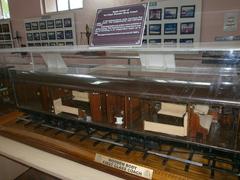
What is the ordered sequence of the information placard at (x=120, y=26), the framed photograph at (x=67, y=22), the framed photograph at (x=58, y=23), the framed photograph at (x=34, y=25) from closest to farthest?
the information placard at (x=120, y=26), the framed photograph at (x=67, y=22), the framed photograph at (x=58, y=23), the framed photograph at (x=34, y=25)

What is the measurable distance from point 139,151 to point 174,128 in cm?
20

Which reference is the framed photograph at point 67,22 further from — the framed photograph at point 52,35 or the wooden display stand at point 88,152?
the wooden display stand at point 88,152

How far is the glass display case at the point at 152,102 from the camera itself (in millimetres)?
708

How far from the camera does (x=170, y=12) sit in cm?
297

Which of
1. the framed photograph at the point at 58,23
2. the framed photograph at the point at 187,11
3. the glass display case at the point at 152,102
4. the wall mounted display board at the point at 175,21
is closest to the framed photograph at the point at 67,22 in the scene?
the framed photograph at the point at 58,23

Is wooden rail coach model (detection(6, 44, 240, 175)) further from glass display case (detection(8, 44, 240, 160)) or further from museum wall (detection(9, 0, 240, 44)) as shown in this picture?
museum wall (detection(9, 0, 240, 44))

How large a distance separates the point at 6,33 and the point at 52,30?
1609 mm

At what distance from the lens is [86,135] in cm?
102

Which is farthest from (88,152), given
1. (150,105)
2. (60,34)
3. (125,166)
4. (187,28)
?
(60,34)

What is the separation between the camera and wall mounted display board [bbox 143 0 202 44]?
2.79 metres

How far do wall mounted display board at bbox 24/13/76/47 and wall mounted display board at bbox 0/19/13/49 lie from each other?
2.07 ft

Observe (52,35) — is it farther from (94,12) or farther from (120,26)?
(120,26)

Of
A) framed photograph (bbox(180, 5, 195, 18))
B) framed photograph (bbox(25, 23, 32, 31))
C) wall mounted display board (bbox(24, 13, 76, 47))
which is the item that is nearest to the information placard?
framed photograph (bbox(180, 5, 195, 18))

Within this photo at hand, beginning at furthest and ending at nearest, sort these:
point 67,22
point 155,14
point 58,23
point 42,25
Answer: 1. point 42,25
2. point 58,23
3. point 67,22
4. point 155,14
